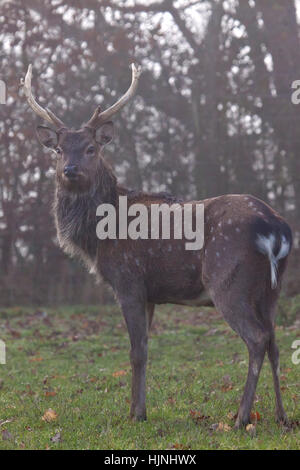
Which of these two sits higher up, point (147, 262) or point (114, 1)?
point (114, 1)

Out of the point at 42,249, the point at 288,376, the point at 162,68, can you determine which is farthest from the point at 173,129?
the point at 288,376

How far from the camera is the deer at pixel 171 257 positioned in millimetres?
5082

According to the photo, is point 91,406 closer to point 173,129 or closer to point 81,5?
point 173,129

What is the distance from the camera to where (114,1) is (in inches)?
703

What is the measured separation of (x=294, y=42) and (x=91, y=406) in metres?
13.4

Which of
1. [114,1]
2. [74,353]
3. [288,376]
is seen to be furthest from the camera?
[114,1]

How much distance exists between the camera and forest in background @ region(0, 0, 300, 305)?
53.9 feet

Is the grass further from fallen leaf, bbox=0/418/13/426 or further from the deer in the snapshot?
the deer

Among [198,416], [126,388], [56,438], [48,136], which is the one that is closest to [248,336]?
[198,416]

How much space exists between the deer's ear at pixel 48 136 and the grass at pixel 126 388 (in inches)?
103

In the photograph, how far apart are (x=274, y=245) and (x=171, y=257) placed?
0.97m

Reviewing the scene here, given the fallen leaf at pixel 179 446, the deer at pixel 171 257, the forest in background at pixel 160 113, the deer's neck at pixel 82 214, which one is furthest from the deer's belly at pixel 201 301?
the forest in background at pixel 160 113

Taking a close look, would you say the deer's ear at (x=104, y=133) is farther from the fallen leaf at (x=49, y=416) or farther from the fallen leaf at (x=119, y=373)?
the fallen leaf at (x=119, y=373)
